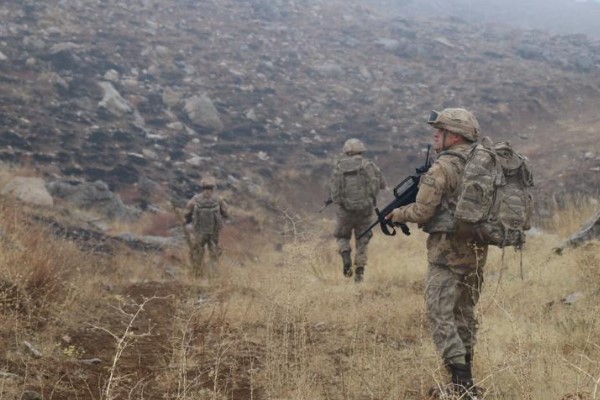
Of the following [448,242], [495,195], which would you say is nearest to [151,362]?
[448,242]

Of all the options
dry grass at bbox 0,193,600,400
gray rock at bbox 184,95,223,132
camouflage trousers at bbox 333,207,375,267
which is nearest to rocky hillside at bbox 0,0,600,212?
gray rock at bbox 184,95,223,132

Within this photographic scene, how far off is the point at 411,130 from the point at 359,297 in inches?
531

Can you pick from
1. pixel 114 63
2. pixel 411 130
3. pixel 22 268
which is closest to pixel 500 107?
pixel 411 130

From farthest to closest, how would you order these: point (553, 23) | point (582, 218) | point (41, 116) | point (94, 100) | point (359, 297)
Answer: point (553, 23) < point (94, 100) < point (41, 116) < point (582, 218) < point (359, 297)

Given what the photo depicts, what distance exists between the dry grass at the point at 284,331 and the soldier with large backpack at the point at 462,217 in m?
0.18

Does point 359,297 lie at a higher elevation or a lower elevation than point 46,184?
higher

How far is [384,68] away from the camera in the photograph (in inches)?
957

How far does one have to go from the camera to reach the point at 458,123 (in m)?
3.54

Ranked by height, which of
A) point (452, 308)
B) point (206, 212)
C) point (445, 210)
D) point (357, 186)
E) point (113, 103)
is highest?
point (445, 210)

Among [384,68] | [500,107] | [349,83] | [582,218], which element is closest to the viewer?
[582,218]

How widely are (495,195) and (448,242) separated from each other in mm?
437

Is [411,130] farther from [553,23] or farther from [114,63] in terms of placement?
[553,23]

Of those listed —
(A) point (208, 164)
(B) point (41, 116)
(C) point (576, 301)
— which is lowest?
(A) point (208, 164)

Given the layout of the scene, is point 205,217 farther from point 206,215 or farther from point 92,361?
point 92,361
